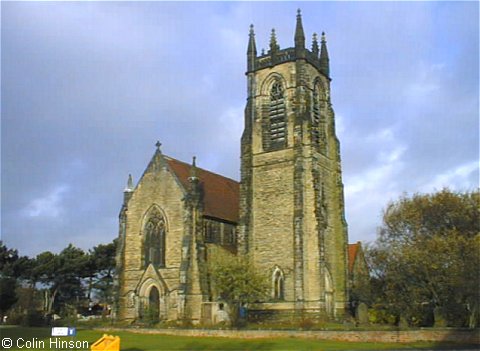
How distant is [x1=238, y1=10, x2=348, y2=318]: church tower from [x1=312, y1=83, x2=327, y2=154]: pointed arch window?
0.24 ft

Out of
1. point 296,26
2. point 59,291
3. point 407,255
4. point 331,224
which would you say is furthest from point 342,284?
point 59,291

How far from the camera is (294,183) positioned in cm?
4325

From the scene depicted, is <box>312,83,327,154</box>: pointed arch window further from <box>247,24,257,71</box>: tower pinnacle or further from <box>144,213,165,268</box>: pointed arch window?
<box>144,213,165,268</box>: pointed arch window

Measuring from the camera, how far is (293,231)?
42.3 metres

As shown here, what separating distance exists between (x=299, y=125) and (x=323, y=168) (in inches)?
174

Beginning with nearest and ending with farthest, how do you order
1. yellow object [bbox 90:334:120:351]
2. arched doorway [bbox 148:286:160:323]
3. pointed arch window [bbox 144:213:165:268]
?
yellow object [bbox 90:334:120:351] < arched doorway [bbox 148:286:160:323] < pointed arch window [bbox 144:213:165:268]

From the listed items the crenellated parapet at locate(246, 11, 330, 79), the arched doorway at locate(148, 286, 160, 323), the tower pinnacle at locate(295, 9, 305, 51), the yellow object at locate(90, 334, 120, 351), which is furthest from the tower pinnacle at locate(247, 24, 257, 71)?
the yellow object at locate(90, 334, 120, 351)

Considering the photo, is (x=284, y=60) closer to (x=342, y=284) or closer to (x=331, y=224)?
(x=331, y=224)

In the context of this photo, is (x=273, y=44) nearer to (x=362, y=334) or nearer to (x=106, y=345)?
(x=362, y=334)

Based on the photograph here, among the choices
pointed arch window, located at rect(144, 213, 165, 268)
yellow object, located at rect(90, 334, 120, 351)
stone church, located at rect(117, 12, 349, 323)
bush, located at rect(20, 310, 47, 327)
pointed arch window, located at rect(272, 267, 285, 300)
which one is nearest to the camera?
yellow object, located at rect(90, 334, 120, 351)

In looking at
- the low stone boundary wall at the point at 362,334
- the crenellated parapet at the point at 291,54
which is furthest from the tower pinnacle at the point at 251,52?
the low stone boundary wall at the point at 362,334

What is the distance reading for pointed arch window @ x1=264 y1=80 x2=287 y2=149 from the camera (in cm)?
4581

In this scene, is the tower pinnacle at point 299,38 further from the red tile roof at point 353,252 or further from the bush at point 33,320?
the bush at point 33,320

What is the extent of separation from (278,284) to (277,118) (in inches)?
524
